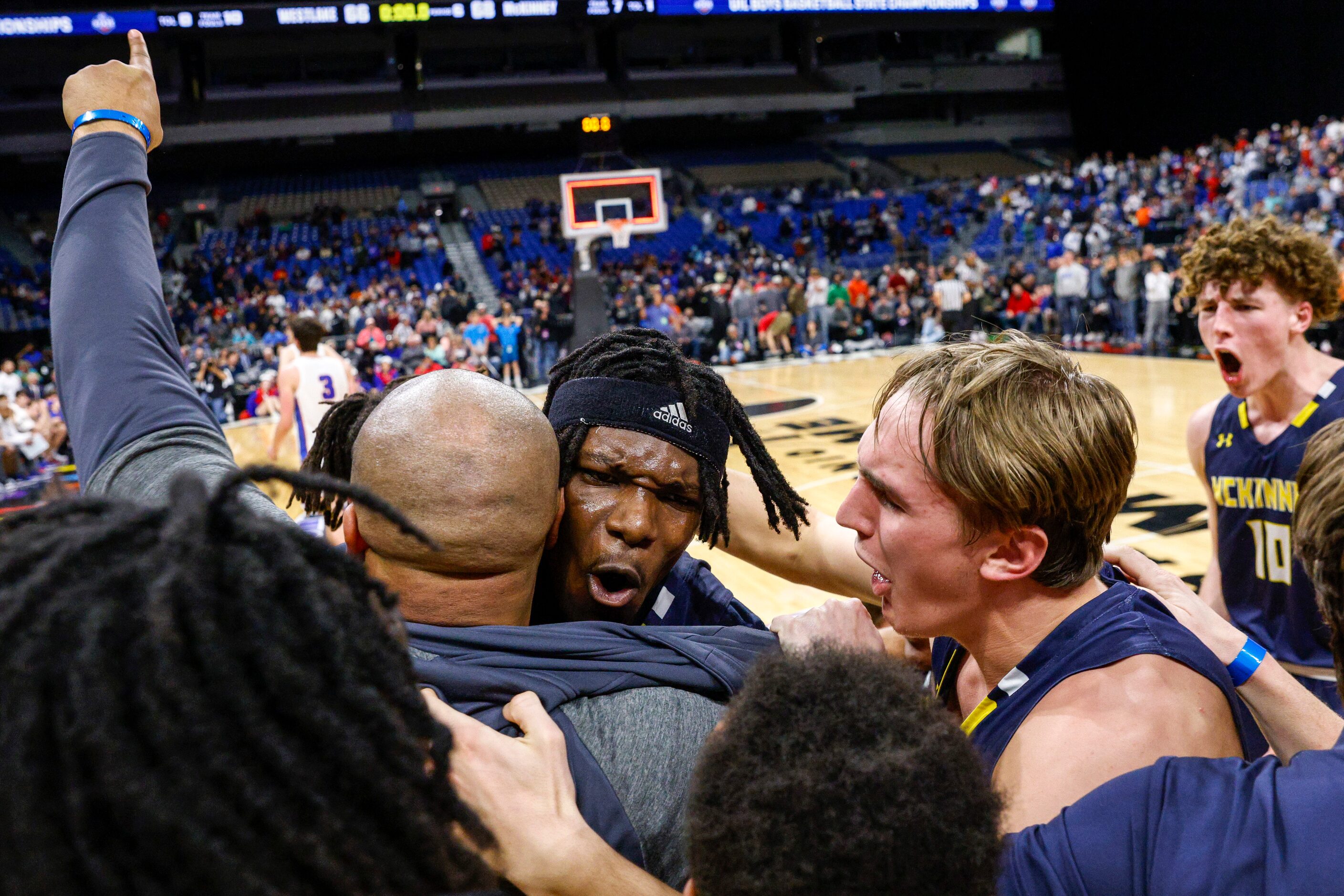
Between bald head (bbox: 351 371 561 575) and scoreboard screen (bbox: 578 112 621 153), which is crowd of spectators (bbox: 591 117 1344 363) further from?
bald head (bbox: 351 371 561 575)

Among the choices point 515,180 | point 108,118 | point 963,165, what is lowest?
point 108,118

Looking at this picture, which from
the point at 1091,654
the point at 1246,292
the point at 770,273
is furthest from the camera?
the point at 770,273

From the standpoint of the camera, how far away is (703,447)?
1982mm

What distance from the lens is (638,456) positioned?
75.2 inches

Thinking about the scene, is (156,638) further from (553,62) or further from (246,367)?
(553,62)

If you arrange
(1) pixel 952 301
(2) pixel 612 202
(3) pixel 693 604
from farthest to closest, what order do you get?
1. (1) pixel 952 301
2. (2) pixel 612 202
3. (3) pixel 693 604

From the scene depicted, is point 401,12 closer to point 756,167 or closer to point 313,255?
point 313,255

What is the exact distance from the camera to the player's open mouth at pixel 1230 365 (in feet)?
10.3

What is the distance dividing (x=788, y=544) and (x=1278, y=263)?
5.85 ft

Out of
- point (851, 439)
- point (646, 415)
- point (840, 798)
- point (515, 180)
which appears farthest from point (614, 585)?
point (515, 180)

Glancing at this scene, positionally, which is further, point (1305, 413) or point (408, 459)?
point (1305, 413)

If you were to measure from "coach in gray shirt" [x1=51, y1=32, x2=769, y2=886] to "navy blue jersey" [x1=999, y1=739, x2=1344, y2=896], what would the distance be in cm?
43

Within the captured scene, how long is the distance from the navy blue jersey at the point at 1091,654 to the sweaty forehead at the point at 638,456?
68 centimetres

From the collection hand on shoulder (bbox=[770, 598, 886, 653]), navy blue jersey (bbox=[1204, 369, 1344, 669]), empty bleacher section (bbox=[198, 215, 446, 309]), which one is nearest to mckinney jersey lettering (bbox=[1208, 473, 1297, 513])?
navy blue jersey (bbox=[1204, 369, 1344, 669])
